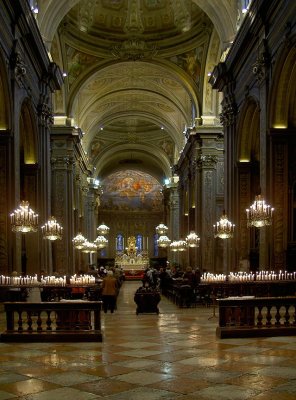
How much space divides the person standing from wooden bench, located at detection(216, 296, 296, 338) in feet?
20.5

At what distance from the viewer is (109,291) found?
16844 millimetres

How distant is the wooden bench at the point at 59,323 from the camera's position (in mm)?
9961

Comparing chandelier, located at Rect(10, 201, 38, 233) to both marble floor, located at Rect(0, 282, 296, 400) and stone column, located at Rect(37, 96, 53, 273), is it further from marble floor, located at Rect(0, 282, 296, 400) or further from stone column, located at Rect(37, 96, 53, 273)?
stone column, located at Rect(37, 96, 53, 273)

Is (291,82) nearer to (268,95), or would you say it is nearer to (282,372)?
(268,95)

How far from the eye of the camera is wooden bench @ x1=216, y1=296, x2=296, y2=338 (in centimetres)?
1012

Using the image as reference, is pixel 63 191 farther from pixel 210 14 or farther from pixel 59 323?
pixel 59 323

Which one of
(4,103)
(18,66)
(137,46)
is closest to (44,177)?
(18,66)

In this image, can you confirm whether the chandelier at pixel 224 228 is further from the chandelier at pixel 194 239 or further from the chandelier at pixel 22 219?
the chandelier at pixel 194 239

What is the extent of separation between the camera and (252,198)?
71.8 feet

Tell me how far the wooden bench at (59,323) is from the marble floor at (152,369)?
0.86 feet

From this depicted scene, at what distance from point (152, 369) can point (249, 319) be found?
3445mm

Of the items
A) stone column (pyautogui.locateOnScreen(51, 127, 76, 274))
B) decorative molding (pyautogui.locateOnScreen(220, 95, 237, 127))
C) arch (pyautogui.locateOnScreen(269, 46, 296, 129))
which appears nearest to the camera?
arch (pyautogui.locateOnScreen(269, 46, 296, 129))

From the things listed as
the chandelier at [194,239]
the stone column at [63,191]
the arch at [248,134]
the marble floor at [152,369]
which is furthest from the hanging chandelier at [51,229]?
the chandelier at [194,239]

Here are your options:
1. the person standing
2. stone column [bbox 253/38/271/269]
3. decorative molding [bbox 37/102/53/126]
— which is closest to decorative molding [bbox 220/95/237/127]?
stone column [bbox 253/38/271/269]
